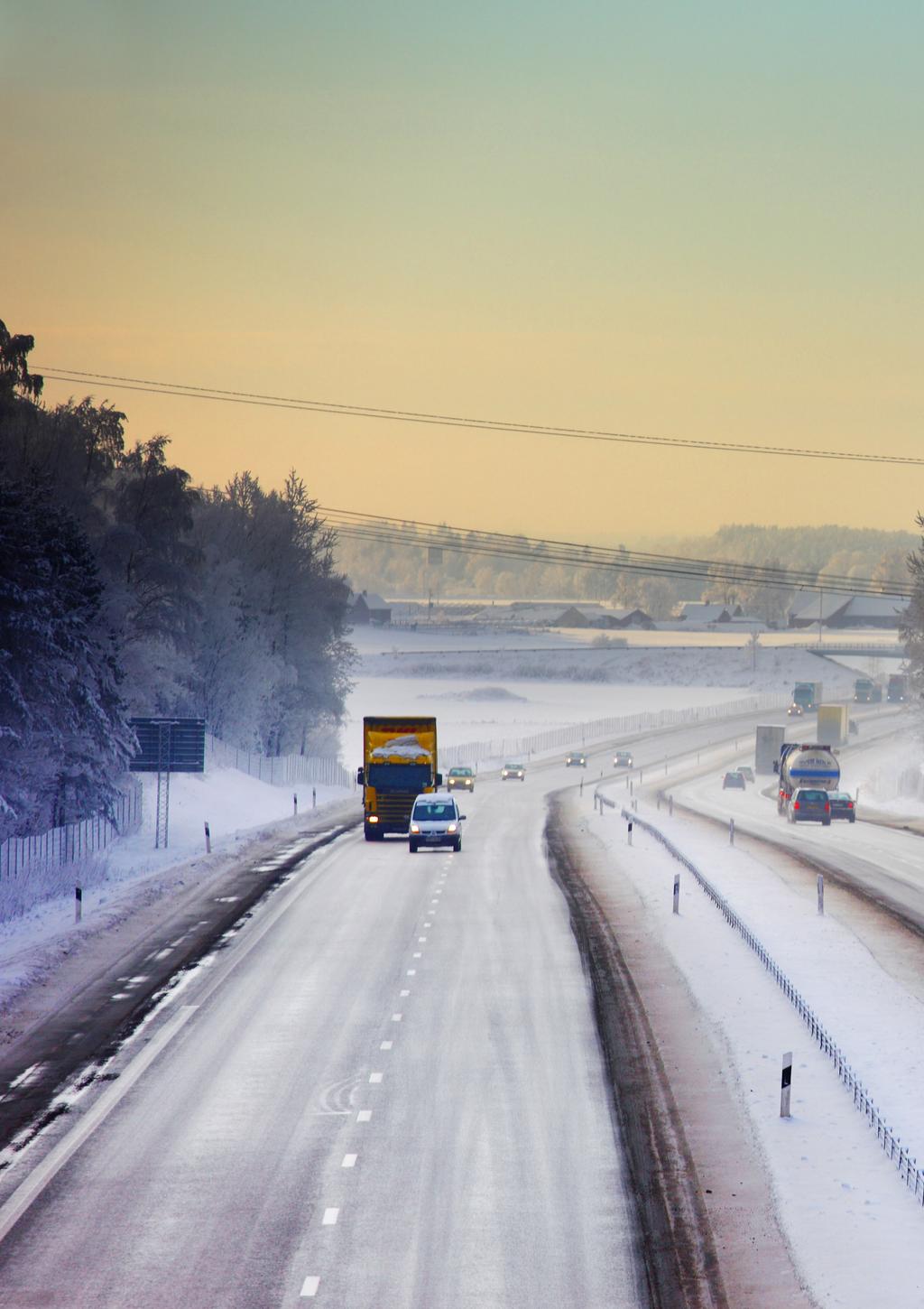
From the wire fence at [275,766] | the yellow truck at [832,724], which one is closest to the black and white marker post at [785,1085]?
the wire fence at [275,766]

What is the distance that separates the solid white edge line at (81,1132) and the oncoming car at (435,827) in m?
24.4

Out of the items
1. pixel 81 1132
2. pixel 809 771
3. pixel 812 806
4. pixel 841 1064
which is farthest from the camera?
pixel 809 771

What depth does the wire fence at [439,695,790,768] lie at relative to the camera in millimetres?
118375

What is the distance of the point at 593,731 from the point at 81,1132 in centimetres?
12232

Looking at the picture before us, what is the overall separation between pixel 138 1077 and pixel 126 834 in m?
34.0

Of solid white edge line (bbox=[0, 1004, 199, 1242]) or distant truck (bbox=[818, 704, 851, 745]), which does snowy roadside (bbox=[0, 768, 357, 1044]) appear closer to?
solid white edge line (bbox=[0, 1004, 199, 1242])

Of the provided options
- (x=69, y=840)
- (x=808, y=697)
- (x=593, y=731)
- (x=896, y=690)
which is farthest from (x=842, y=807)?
(x=896, y=690)

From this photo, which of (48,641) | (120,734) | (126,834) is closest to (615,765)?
(126,834)

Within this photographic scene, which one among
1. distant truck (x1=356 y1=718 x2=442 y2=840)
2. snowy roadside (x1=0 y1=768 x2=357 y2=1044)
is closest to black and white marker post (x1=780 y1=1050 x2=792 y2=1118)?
snowy roadside (x1=0 y1=768 x2=357 y2=1044)

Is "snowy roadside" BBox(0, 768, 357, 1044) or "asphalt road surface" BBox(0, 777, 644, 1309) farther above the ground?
"snowy roadside" BBox(0, 768, 357, 1044)

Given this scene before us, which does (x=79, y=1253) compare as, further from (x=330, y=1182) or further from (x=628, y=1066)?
(x=628, y=1066)

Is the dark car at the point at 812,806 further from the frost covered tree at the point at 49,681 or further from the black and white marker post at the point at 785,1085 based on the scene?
the black and white marker post at the point at 785,1085

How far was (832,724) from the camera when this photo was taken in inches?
4173

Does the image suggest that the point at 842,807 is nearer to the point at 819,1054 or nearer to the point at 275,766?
the point at 275,766
